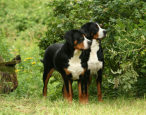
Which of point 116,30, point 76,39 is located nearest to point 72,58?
point 76,39

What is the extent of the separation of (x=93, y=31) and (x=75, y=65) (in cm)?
77

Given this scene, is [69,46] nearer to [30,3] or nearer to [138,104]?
[138,104]

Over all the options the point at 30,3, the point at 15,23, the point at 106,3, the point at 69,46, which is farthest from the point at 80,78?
the point at 30,3

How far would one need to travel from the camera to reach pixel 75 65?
621cm

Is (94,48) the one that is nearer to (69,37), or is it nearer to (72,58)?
(72,58)

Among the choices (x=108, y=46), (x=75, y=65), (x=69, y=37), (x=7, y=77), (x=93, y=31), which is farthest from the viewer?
(x=7, y=77)

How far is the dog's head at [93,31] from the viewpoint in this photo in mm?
6270

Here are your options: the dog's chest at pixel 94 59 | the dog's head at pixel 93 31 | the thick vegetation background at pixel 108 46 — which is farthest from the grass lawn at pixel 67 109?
the dog's head at pixel 93 31

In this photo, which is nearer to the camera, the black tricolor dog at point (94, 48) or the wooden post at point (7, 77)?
the black tricolor dog at point (94, 48)

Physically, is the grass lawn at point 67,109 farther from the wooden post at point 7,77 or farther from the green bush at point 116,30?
the wooden post at point 7,77

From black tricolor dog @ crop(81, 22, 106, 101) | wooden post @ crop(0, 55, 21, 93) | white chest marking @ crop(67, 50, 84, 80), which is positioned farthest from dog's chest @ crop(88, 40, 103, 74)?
wooden post @ crop(0, 55, 21, 93)

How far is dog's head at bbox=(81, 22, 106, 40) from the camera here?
6.27 metres

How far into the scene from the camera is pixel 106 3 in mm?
6691

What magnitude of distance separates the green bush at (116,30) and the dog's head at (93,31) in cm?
18
